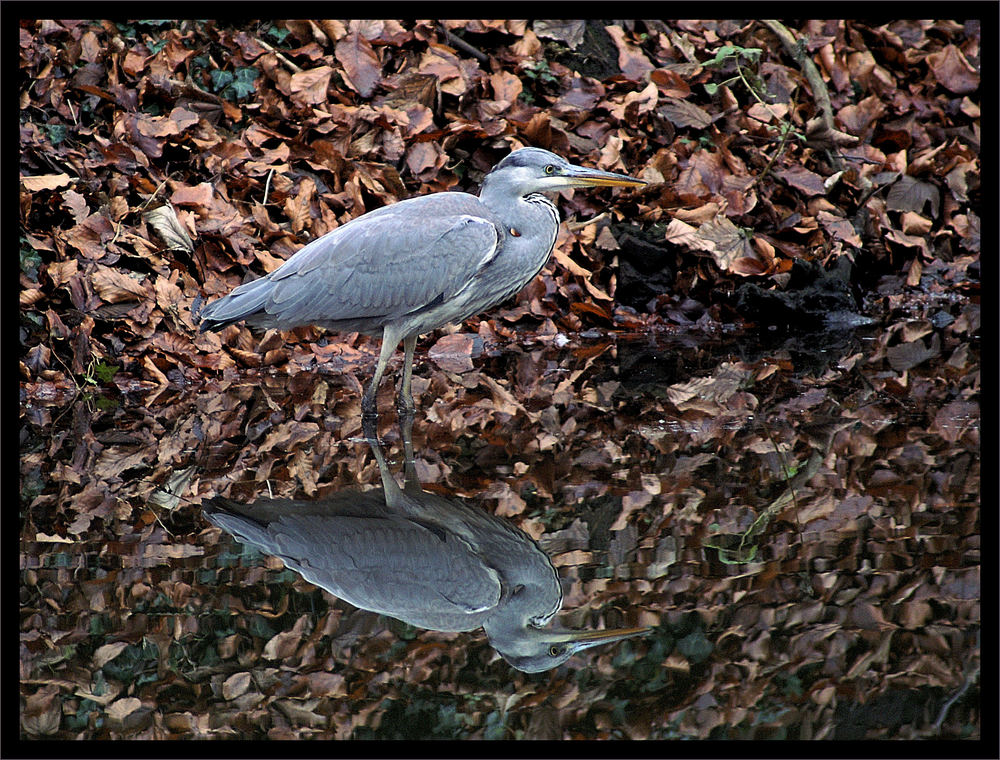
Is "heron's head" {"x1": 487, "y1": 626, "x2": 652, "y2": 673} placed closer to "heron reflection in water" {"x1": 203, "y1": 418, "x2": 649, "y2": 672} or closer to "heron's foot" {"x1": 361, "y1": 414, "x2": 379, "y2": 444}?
"heron reflection in water" {"x1": 203, "y1": 418, "x2": 649, "y2": 672}

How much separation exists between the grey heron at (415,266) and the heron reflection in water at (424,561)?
1.36 metres

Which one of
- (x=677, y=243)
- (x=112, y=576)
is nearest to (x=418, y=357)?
(x=677, y=243)

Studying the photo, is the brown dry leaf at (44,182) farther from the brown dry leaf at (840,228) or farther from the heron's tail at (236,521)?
the brown dry leaf at (840,228)

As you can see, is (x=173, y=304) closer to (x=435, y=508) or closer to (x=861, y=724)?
(x=435, y=508)

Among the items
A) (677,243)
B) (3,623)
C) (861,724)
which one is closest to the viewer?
(861,724)

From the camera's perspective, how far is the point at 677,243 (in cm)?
770

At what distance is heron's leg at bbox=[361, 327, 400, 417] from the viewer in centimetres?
562

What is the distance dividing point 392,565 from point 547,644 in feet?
2.41

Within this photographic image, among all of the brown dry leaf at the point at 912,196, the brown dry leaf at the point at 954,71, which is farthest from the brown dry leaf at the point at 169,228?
the brown dry leaf at the point at 954,71

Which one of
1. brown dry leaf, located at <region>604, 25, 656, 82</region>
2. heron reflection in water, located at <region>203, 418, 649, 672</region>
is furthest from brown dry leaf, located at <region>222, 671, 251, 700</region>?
brown dry leaf, located at <region>604, 25, 656, 82</region>

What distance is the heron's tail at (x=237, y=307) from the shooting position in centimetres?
559

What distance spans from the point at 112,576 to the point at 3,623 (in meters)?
0.40

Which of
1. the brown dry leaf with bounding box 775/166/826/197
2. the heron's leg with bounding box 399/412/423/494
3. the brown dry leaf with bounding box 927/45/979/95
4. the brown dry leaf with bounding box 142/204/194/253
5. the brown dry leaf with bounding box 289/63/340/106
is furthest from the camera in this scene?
→ the brown dry leaf with bounding box 927/45/979/95

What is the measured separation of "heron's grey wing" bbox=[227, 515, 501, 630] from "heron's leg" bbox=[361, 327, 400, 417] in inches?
60.6
